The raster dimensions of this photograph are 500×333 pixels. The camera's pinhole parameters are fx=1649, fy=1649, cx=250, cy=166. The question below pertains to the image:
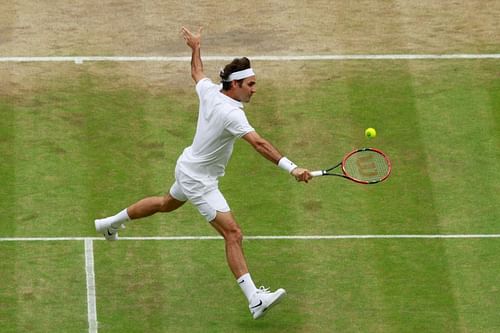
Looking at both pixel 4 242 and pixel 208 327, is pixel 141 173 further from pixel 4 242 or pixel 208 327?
pixel 208 327

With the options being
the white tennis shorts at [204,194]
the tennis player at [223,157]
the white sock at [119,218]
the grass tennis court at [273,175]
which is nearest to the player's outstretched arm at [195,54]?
the tennis player at [223,157]

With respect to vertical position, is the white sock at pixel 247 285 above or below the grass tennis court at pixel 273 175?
above

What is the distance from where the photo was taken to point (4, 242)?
59.8 ft

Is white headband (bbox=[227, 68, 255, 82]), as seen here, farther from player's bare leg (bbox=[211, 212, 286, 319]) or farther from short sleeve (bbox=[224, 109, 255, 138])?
player's bare leg (bbox=[211, 212, 286, 319])

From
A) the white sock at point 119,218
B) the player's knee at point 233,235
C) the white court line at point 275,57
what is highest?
the player's knee at point 233,235

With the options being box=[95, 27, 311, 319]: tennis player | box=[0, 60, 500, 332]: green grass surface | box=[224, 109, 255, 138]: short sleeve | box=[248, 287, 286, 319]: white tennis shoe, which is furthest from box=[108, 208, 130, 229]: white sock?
box=[248, 287, 286, 319]: white tennis shoe

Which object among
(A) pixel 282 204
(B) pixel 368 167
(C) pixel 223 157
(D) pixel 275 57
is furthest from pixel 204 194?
(D) pixel 275 57

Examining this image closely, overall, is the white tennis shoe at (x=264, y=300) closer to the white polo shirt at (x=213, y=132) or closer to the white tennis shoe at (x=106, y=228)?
the white polo shirt at (x=213, y=132)

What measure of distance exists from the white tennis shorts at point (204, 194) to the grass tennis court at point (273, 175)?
104 centimetres

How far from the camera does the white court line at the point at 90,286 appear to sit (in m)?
16.8

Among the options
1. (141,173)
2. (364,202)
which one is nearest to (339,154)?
(364,202)

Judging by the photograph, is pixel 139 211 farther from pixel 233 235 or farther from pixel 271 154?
pixel 271 154

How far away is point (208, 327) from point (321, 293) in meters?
1.38

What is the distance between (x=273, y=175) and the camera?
19844 millimetres
